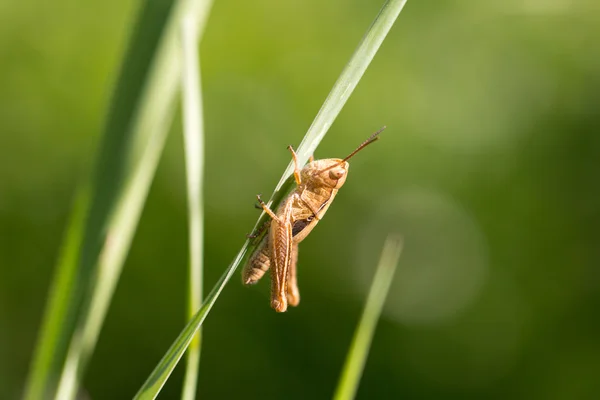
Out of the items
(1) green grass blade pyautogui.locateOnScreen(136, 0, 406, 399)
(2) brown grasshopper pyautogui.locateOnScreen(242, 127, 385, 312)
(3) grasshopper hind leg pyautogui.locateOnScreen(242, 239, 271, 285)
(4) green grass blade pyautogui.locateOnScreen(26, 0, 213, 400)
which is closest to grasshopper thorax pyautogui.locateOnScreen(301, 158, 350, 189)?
(2) brown grasshopper pyautogui.locateOnScreen(242, 127, 385, 312)

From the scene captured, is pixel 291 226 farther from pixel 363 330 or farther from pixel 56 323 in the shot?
pixel 56 323

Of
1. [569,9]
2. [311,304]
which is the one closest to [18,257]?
[311,304]

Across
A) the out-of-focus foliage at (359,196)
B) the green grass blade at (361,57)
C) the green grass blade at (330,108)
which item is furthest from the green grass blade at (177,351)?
the out-of-focus foliage at (359,196)

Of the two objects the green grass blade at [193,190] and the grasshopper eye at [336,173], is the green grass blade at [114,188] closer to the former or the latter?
the green grass blade at [193,190]

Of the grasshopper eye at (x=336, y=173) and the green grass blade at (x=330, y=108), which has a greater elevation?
the green grass blade at (x=330, y=108)

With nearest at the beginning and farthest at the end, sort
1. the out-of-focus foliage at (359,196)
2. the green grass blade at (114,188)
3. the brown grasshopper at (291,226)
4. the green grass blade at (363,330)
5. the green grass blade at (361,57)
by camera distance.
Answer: the green grass blade at (114,188) → the green grass blade at (361,57) → the green grass blade at (363,330) → the brown grasshopper at (291,226) → the out-of-focus foliage at (359,196)

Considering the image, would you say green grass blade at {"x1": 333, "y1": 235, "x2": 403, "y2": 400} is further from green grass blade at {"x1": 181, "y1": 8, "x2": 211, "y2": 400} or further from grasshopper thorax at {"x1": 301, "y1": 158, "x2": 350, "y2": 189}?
grasshopper thorax at {"x1": 301, "y1": 158, "x2": 350, "y2": 189}

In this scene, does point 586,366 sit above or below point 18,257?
above

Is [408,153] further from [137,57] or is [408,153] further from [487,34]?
[137,57]
